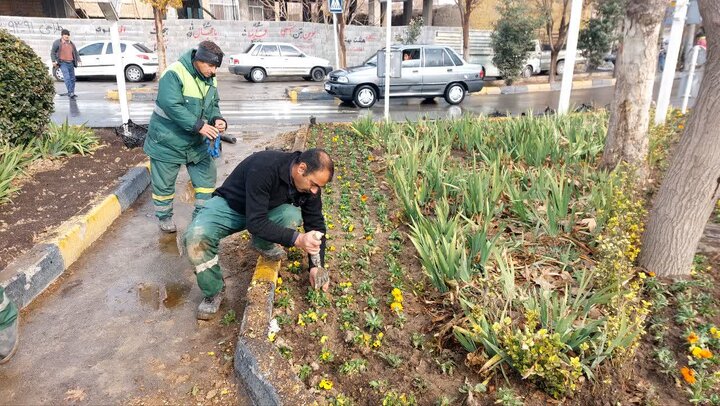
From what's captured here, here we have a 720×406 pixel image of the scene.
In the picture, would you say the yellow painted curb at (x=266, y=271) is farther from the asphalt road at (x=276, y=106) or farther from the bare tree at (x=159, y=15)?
the bare tree at (x=159, y=15)

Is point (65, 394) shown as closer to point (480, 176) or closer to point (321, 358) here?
point (321, 358)

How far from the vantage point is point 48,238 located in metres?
3.69

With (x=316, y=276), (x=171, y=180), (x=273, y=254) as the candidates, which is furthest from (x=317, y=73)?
(x=316, y=276)

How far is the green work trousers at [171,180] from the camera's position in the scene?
14.0ft

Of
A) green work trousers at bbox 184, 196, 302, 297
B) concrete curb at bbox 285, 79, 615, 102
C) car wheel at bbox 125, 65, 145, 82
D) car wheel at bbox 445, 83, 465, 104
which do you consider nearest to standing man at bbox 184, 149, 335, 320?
green work trousers at bbox 184, 196, 302, 297

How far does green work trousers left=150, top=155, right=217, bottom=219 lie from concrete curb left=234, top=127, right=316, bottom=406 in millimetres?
1652

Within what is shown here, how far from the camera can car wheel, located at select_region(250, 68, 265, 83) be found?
59.1ft

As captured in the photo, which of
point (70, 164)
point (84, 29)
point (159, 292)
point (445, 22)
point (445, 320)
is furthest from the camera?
point (445, 22)

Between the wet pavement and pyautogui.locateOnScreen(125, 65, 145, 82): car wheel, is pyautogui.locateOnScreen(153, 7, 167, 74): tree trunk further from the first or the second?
the wet pavement

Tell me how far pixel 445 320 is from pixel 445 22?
2606 cm

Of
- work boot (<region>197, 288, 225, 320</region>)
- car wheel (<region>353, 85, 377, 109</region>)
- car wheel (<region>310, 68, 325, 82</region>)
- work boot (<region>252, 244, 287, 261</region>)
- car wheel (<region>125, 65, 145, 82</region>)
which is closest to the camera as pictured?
work boot (<region>197, 288, 225, 320</region>)

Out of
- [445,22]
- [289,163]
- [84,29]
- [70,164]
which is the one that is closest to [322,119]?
[70,164]

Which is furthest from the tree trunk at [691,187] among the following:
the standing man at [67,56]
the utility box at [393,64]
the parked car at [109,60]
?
the parked car at [109,60]

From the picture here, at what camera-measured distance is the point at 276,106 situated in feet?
42.1
